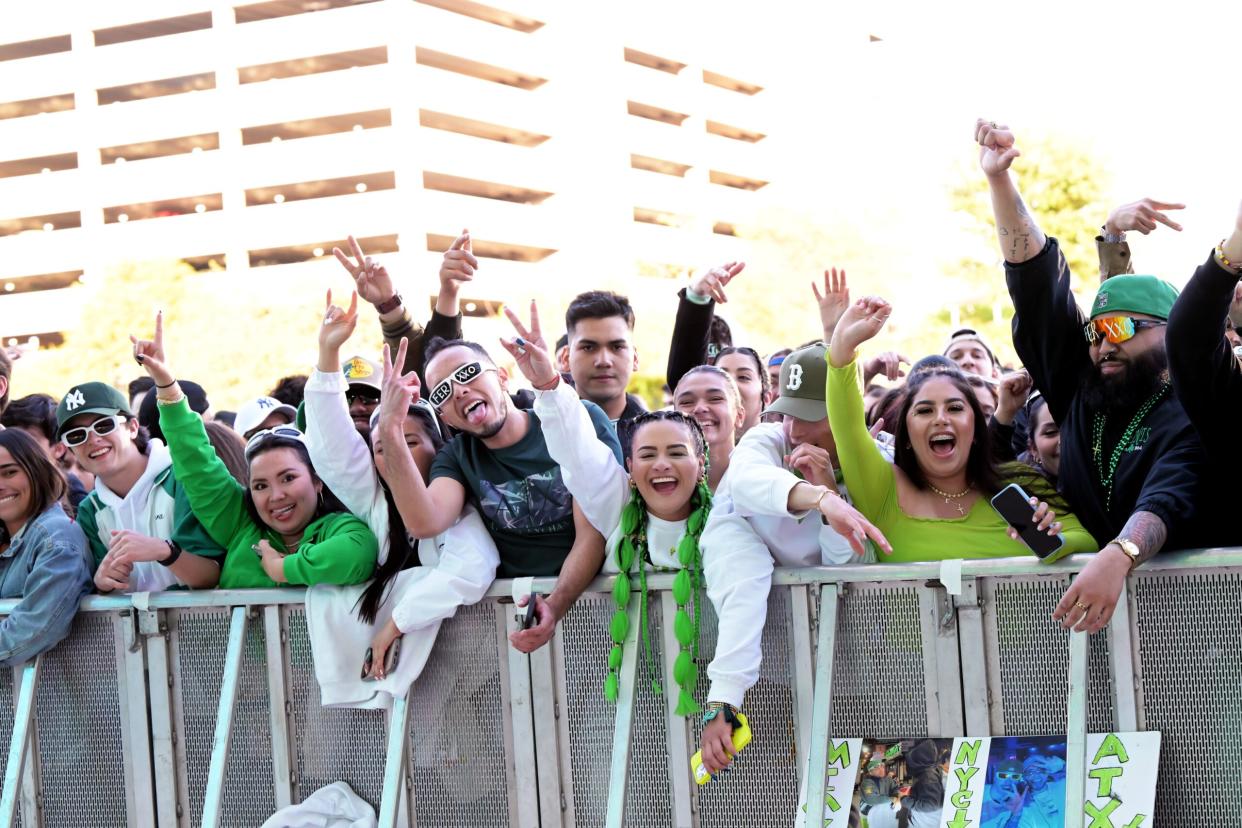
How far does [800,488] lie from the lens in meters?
4.50

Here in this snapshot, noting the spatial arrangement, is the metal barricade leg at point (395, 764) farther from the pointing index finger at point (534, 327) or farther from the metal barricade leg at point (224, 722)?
the pointing index finger at point (534, 327)

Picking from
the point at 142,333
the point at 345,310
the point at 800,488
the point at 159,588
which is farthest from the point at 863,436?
the point at 142,333

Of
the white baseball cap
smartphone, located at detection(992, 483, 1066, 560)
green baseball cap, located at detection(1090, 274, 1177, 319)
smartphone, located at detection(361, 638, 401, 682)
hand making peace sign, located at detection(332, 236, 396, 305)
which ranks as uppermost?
hand making peace sign, located at detection(332, 236, 396, 305)

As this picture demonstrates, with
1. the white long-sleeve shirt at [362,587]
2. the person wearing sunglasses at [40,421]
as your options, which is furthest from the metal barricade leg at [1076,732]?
the person wearing sunglasses at [40,421]

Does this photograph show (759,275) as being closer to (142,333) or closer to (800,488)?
(142,333)

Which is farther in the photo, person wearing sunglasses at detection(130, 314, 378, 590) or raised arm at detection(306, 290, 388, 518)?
person wearing sunglasses at detection(130, 314, 378, 590)

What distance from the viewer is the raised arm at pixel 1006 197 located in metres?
4.74

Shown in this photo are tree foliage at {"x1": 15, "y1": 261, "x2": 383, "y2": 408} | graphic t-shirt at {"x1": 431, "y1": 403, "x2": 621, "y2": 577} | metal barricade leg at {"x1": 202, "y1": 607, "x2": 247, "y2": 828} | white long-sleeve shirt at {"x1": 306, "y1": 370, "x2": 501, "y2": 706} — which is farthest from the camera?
tree foliage at {"x1": 15, "y1": 261, "x2": 383, "y2": 408}

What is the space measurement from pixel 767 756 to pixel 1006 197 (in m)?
2.10

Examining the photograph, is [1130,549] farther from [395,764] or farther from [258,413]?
[258,413]

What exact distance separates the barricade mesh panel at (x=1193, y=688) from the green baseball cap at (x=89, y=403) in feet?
13.7

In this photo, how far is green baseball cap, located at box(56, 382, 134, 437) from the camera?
19.2 feet

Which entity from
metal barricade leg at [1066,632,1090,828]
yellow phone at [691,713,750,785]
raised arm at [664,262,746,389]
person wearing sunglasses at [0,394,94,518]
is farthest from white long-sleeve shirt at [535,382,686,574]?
person wearing sunglasses at [0,394,94,518]

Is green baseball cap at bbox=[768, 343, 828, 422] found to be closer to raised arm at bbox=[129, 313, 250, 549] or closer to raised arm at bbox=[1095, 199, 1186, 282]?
raised arm at bbox=[1095, 199, 1186, 282]
